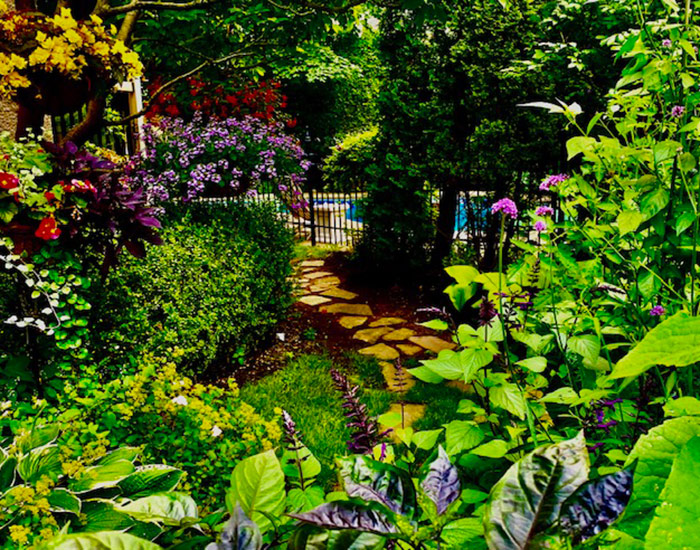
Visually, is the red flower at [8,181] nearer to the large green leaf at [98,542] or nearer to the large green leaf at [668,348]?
the large green leaf at [98,542]

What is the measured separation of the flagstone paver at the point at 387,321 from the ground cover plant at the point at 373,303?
0.16 ft

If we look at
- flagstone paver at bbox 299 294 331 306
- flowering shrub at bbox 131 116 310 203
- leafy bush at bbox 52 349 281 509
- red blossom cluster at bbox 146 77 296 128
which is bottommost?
flagstone paver at bbox 299 294 331 306

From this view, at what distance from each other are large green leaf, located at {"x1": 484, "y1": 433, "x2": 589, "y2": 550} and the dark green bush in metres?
2.49

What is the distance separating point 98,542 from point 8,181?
7.11 ft

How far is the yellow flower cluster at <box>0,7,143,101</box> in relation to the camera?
2.32m

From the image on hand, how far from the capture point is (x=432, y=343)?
15.3ft

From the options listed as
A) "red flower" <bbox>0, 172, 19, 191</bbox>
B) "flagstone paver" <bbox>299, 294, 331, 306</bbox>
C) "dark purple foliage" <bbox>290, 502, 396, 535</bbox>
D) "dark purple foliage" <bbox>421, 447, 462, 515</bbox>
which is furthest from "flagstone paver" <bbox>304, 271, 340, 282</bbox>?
"dark purple foliage" <bbox>290, 502, 396, 535</bbox>

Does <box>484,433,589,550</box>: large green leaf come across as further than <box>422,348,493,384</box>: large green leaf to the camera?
No

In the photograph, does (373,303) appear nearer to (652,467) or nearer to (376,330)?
→ (376,330)

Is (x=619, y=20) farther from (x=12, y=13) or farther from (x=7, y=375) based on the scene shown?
(x=7, y=375)

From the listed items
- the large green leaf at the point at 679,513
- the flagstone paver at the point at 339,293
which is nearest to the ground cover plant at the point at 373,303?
the large green leaf at the point at 679,513

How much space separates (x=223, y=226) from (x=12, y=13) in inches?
91.7

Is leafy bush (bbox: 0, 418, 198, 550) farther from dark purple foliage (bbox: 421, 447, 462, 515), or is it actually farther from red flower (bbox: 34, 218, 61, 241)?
red flower (bbox: 34, 218, 61, 241)

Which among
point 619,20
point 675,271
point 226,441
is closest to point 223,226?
point 226,441
